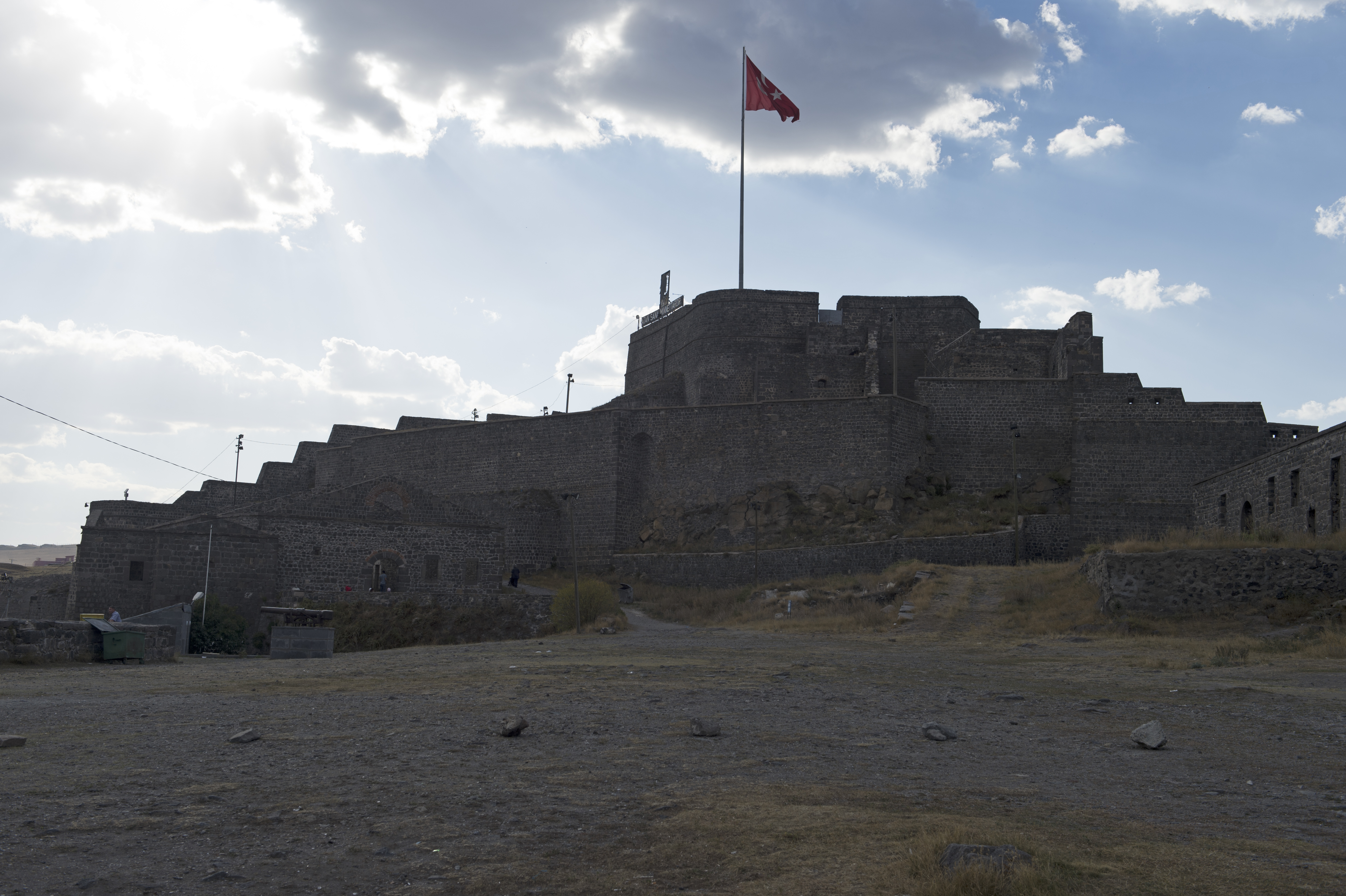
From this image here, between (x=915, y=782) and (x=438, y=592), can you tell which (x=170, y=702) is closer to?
(x=915, y=782)

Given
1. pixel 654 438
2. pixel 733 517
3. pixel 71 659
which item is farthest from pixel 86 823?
pixel 654 438

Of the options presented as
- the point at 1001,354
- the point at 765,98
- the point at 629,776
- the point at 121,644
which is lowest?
the point at 121,644

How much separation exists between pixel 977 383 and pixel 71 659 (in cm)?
2848

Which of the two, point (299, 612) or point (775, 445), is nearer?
point (299, 612)

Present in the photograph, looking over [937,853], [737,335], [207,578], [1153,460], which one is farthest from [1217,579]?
[737,335]

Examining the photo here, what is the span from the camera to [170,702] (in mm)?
10203

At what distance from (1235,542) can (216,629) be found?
20.7m

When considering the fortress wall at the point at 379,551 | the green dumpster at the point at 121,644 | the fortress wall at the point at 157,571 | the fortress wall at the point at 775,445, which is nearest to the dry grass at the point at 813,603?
the fortress wall at the point at 379,551

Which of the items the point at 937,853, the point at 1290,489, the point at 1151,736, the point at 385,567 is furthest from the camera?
the point at 385,567

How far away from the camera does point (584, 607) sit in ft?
85.1

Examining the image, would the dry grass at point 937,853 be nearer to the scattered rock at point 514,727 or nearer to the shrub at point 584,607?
→ the scattered rock at point 514,727

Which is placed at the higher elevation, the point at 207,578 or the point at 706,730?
the point at 207,578

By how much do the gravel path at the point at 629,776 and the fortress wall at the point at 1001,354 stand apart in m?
27.6

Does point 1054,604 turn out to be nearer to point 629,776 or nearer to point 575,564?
point 575,564
